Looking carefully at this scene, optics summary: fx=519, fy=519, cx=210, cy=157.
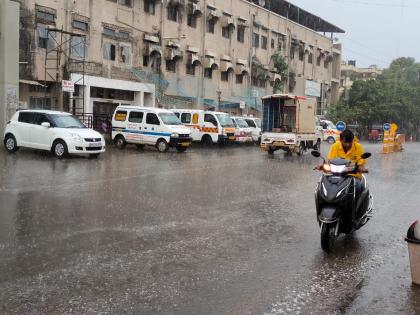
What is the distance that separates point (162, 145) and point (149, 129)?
0.98 m

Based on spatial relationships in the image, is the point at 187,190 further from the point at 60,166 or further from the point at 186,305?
the point at 186,305

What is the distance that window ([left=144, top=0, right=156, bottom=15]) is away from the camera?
1409 inches

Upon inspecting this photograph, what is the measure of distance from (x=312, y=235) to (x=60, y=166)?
10.1 meters

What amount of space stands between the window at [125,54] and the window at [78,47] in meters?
3.63

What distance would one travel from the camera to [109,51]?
3284 centimetres

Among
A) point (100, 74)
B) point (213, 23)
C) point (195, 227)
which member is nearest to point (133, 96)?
point (100, 74)

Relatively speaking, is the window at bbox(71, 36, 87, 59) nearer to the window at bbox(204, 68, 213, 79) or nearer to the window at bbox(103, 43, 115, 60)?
the window at bbox(103, 43, 115, 60)

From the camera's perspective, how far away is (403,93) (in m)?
64.4

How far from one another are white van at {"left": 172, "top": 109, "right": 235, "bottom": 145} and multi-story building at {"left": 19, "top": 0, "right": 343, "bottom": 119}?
642cm

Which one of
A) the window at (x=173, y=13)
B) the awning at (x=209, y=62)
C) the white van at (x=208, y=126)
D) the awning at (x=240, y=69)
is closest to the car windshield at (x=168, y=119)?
the white van at (x=208, y=126)

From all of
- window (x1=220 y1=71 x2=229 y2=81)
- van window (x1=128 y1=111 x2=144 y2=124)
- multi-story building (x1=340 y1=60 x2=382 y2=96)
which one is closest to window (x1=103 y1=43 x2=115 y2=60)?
van window (x1=128 y1=111 x2=144 y2=124)

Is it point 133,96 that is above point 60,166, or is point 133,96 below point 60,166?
above

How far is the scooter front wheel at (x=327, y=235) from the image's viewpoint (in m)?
6.62

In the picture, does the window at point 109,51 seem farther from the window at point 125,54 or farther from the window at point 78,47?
the window at point 78,47
